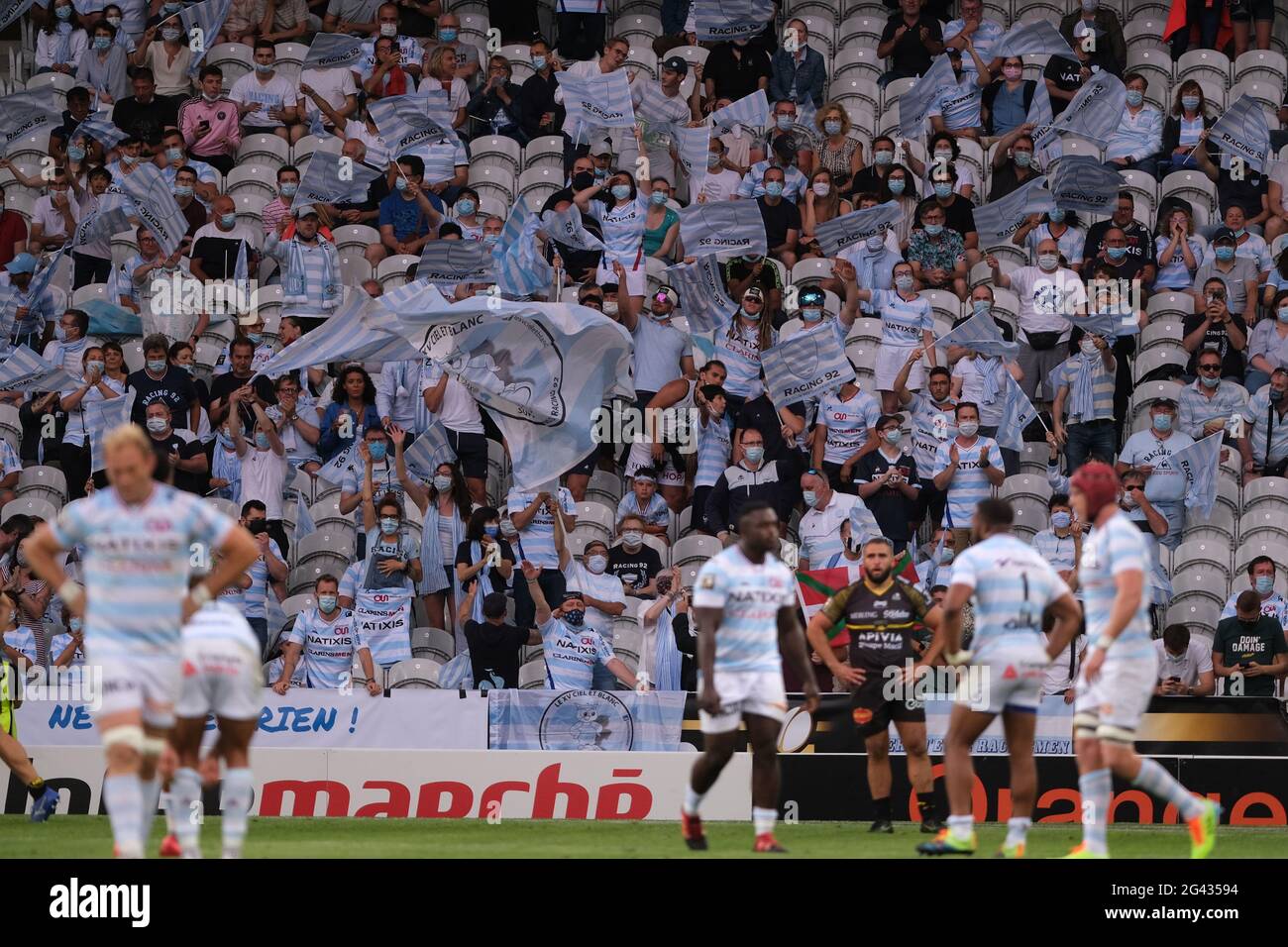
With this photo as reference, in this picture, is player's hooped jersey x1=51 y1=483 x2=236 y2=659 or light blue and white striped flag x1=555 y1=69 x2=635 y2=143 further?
light blue and white striped flag x1=555 y1=69 x2=635 y2=143

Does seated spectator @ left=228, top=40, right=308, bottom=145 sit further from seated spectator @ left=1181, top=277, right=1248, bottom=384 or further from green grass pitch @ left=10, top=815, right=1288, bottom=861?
seated spectator @ left=1181, top=277, right=1248, bottom=384

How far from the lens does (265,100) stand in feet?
80.0

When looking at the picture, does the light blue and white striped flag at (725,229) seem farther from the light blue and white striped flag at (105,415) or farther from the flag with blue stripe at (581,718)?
the light blue and white striped flag at (105,415)

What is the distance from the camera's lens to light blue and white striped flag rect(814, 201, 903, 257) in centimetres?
2141

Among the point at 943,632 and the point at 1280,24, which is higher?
the point at 1280,24

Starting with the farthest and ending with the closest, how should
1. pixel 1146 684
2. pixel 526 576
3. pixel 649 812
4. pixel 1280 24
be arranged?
pixel 1280 24 → pixel 526 576 → pixel 649 812 → pixel 1146 684

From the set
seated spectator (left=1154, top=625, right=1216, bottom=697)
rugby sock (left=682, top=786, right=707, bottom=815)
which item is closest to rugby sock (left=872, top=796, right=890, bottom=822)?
rugby sock (left=682, top=786, right=707, bottom=815)

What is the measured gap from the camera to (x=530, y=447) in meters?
19.8

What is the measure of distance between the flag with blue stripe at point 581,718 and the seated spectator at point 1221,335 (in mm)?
7494

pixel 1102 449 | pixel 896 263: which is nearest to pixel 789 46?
pixel 896 263

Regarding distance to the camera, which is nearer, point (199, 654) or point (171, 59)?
point (199, 654)

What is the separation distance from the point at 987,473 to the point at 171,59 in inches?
479

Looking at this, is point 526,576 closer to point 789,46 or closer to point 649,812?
point 649,812

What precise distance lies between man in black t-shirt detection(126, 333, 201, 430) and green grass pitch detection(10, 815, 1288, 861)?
16.9 feet
